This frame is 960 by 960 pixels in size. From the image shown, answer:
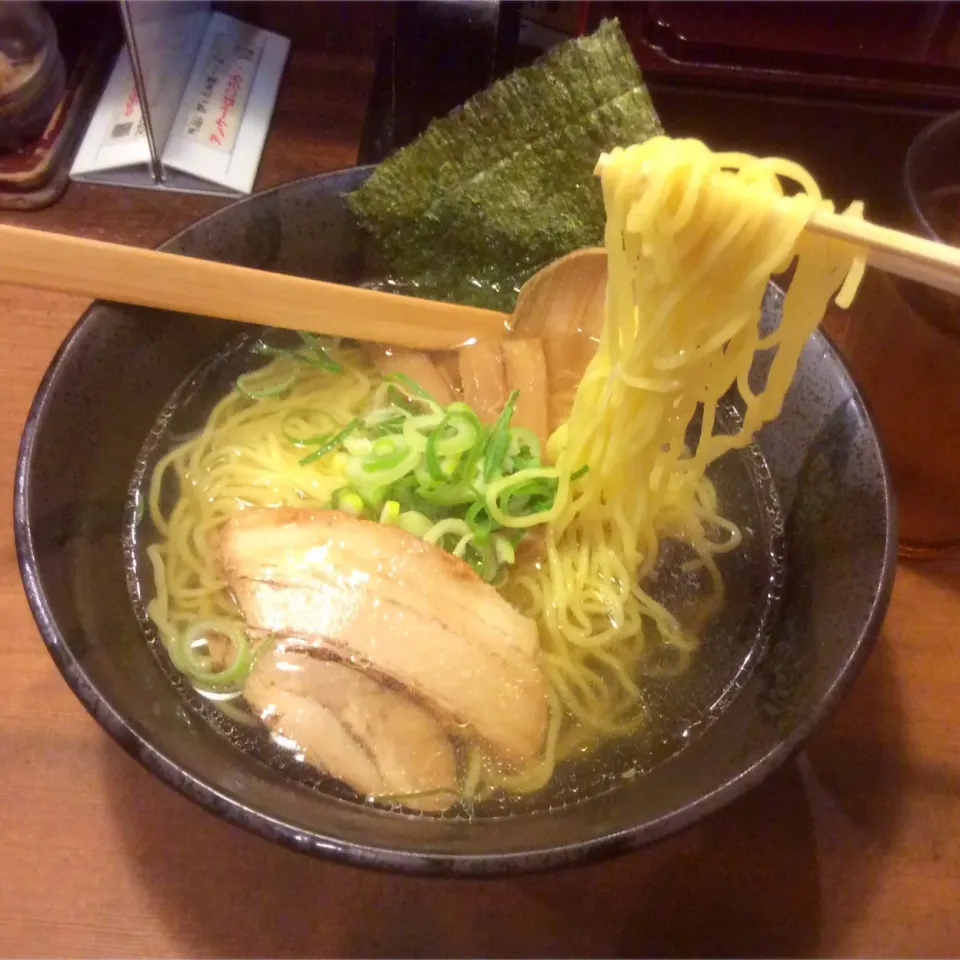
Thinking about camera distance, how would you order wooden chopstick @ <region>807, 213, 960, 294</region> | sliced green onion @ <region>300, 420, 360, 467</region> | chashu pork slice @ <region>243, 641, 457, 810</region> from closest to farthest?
wooden chopstick @ <region>807, 213, 960, 294</region>
chashu pork slice @ <region>243, 641, 457, 810</region>
sliced green onion @ <region>300, 420, 360, 467</region>

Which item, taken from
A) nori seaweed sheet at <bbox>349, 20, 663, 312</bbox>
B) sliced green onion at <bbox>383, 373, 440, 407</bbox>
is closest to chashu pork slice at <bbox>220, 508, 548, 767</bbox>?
sliced green onion at <bbox>383, 373, 440, 407</bbox>

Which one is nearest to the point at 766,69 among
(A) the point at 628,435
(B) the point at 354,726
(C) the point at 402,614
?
(A) the point at 628,435

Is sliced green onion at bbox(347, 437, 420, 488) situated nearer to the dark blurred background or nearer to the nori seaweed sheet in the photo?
the nori seaweed sheet

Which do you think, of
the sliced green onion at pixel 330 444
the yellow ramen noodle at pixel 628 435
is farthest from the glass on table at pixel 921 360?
the sliced green onion at pixel 330 444

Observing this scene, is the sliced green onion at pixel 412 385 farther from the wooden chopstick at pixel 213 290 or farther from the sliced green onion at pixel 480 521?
the sliced green onion at pixel 480 521

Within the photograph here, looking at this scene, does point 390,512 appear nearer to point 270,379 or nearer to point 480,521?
point 480,521

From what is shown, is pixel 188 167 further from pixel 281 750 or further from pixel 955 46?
pixel 955 46
